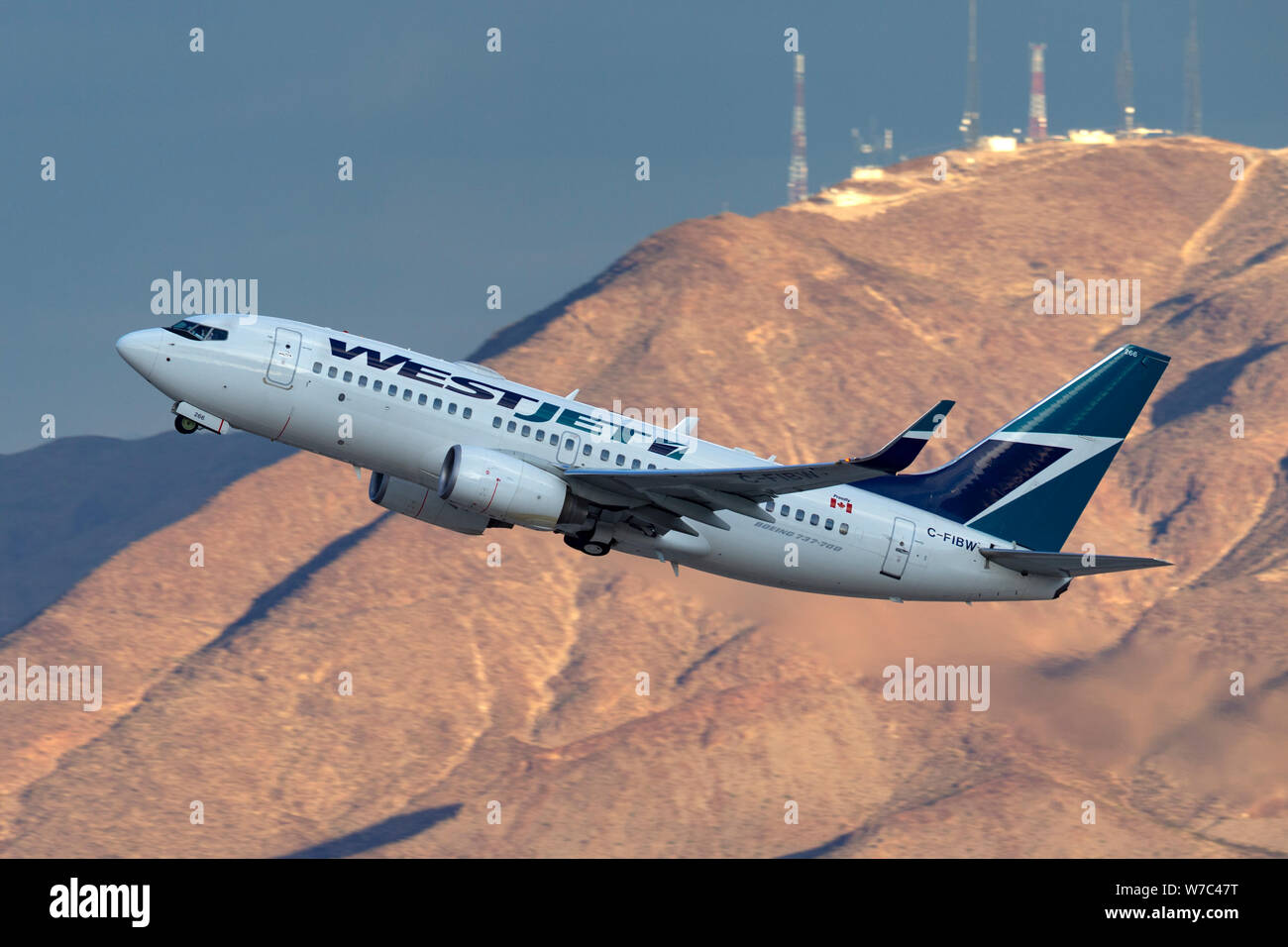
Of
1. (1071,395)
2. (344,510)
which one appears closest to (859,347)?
(344,510)

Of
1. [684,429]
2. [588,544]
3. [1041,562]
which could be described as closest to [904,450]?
[684,429]

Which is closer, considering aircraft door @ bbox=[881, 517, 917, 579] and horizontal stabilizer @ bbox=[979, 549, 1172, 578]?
horizontal stabilizer @ bbox=[979, 549, 1172, 578]

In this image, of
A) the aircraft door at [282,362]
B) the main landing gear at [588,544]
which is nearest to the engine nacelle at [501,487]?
the main landing gear at [588,544]

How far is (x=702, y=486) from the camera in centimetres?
4869

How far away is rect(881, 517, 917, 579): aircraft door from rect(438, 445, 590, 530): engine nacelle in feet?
37.5

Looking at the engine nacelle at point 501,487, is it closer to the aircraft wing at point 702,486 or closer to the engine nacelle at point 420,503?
the aircraft wing at point 702,486

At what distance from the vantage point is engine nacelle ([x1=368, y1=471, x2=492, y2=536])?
5325 cm

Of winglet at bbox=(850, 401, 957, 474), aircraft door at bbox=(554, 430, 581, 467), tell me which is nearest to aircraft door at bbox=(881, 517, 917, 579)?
aircraft door at bbox=(554, 430, 581, 467)

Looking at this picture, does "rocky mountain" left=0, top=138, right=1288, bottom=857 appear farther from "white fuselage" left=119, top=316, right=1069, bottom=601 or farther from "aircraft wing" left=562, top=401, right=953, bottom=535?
"aircraft wing" left=562, top=401, right=953, bottom=535

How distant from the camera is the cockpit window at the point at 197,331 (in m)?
49.3

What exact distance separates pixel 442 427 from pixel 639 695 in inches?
4361

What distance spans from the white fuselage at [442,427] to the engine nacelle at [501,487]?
45.5 inches

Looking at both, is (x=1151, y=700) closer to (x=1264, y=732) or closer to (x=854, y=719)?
(x=1264, y=732)
